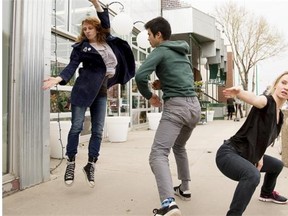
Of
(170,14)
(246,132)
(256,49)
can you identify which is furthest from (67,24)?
(256,49)

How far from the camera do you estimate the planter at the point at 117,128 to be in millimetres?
6711

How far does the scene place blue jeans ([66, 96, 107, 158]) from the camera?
2962mm

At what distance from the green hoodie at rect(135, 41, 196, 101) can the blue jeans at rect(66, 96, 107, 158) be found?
715mm

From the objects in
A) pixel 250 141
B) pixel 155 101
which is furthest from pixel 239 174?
pixel 155 101

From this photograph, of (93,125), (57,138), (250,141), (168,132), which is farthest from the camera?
(57,138)

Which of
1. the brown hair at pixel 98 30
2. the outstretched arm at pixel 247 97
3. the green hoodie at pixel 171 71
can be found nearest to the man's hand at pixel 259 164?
the outstretched arm at pixel 247 97

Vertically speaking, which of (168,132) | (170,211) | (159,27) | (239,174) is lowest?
(170,211)

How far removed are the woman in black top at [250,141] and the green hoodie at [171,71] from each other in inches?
15.8

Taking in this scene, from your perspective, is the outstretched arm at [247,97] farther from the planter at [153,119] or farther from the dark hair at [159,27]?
the planter at [153,119]

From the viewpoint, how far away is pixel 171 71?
2.50 meters

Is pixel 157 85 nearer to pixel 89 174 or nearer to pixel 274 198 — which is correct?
pixel 89 174

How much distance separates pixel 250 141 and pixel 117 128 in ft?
15.6

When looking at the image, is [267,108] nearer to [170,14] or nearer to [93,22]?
[93,22]

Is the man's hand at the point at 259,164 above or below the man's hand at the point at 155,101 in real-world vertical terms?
below
